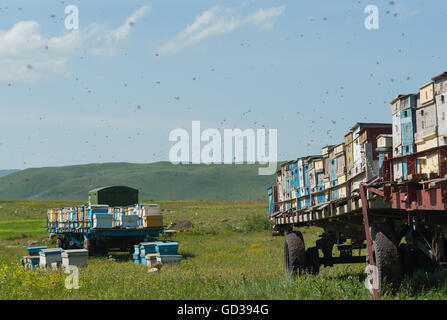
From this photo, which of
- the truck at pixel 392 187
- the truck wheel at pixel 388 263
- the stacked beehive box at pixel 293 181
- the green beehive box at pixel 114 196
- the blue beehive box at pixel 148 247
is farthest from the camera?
the green beehive box at pixel 114 196

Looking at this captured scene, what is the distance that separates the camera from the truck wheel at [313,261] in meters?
12.4

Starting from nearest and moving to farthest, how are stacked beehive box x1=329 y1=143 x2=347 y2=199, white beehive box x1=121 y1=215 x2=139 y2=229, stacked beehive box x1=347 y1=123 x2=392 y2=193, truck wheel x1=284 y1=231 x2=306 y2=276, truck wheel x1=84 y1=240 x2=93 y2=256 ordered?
stacked beehive box x1=347 y1=123 x2=392 y2=193
stacked beehive box x1=329 y1=143 x2=347 y2=199
truck wheel x1=284 y1=231 x2=306 y2=276
white beehive box x1=121 y1=215 x2=139 y2=229
truck wheel x1=84 y1=240 x2=93 y2=256

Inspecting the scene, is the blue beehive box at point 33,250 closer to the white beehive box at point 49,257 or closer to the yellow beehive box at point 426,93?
the white beehive box at point 49,257

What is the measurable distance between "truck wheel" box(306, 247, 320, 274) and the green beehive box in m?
19.4

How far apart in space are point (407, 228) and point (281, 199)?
5.20m

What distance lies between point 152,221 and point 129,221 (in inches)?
35.2

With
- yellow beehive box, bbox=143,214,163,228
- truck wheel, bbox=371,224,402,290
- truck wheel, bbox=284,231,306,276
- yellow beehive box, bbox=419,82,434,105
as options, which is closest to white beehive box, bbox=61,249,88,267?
yellow beehive box, bbox=143,214,163,228

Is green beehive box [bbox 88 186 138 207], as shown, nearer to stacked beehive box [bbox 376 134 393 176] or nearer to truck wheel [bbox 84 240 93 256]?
truck wheel [bbox 84 240 93 256]

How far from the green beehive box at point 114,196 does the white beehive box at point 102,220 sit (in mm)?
7944

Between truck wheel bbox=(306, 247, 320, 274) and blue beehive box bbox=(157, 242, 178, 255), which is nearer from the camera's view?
truck wheel bbox=(306, 247, 320, 274)

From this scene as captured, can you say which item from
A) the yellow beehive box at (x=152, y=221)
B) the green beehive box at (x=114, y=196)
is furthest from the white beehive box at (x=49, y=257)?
the green beehive box at (x=114, y=196)

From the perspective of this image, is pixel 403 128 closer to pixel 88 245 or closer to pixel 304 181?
pixel 304 181

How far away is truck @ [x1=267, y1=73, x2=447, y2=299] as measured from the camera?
23.5ft
